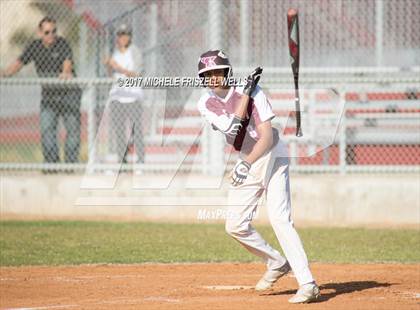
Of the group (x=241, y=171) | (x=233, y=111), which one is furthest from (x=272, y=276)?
(x=233, y=111)

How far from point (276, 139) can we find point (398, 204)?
19.7 feet

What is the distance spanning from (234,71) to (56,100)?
286cm

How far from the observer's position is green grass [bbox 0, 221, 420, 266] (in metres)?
10.8

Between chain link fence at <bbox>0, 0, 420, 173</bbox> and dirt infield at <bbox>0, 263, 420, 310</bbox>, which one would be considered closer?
dirt infield at <bbox>0, 263, 420, 310</bbox>

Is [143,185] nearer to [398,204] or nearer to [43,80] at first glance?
[43,80]

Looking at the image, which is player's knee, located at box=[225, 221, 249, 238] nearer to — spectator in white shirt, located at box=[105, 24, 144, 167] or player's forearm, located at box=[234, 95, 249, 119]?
player's forearm, located at box=[234, 95, 249, 119]

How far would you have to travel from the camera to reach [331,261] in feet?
34.4

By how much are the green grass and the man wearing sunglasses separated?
54.3 inches

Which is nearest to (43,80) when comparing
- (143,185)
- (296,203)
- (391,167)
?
(143,185)

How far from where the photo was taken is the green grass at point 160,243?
424 inches

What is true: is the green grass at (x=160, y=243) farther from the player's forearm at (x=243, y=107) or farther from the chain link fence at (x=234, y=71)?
the player's forearm at (x=243, y=107)

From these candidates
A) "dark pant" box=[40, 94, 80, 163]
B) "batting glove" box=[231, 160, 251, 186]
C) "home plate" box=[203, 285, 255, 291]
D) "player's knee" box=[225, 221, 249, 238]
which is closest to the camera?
"batting glove" box=[231, 160, 251, 186]

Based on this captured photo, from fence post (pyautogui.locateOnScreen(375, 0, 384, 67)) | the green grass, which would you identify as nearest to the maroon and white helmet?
the green grass

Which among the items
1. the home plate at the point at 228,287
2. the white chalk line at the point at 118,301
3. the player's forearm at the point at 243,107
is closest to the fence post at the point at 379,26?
the home plate at the point at 228,287
